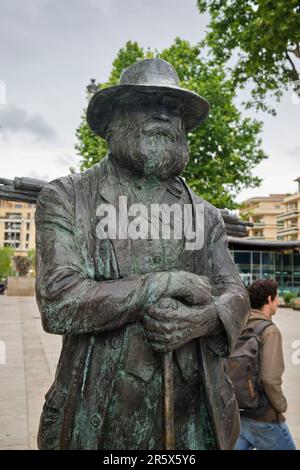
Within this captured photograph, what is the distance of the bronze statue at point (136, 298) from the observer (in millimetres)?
1858

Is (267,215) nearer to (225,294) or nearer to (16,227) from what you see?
(16,227)

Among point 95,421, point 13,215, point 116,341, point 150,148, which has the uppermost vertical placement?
point 13,215

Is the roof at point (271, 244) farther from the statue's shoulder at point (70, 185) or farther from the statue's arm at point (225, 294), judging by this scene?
the statue's shoulder at point (70, 185)

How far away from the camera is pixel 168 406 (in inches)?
73.3

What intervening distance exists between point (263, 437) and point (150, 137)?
237 centimetres

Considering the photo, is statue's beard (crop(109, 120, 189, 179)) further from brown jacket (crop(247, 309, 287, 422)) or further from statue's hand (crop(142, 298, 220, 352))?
brown jacket (crop(247, 309, 287, 422))

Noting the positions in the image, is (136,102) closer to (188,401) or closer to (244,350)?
(188,401)

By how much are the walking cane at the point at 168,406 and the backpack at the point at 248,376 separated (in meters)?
1.47

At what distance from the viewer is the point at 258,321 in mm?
3469

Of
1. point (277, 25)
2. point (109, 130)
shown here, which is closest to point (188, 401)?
point (109, 130)

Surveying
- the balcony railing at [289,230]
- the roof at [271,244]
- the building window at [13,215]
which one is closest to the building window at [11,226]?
the building window at [13,215]

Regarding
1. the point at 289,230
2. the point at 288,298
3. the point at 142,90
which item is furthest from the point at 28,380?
the point at 289,230

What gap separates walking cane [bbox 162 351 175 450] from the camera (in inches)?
73.1

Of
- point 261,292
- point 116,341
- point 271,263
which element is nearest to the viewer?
point 116,341
